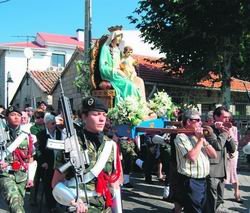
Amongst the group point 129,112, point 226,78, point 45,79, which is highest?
point 45,79

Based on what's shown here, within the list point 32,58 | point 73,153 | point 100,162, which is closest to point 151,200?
point 100,162

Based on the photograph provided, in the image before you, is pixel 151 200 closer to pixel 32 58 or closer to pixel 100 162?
pixel 100 162

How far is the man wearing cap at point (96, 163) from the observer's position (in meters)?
3.25

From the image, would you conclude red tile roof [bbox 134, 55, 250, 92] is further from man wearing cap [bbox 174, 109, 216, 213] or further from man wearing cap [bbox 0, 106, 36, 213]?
man wearing cap [bbox 174, 109, 216, 213]

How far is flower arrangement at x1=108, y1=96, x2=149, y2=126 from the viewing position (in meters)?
6.71

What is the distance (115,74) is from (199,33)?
25.9 ft

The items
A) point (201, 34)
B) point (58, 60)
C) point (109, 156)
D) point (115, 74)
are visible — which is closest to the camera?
point (109, 156)

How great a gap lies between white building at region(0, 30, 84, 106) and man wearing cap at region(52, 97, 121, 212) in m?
35.5

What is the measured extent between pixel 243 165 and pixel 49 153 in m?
6.68

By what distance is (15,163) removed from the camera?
5.51 metres

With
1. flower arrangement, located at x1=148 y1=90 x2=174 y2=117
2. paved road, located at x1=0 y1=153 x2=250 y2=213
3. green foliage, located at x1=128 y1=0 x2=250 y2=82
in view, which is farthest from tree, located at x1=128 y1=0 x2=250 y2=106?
flower arrangement, located at x1=148 y1=90 x2=174 y2=117

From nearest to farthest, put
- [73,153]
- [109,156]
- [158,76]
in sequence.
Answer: [73,153] → [109,156] → [158,76]

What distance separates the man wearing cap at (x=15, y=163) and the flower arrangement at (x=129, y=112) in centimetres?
153

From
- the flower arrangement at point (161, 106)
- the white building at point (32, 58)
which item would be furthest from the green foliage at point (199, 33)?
the white building at point (32, 58)
